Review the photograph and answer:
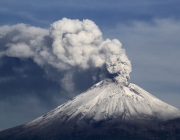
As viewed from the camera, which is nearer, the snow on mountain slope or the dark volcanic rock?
the dark volcanic rock

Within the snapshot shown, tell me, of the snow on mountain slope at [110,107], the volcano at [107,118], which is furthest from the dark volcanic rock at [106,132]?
the snow on mountain slope at [110,107]

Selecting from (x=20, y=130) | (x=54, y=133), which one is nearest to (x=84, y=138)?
(x=54, y=133)

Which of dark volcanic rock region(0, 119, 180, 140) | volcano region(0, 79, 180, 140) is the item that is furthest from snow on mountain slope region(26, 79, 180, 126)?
dark volcanic rock region(0, 119, 180, 140)

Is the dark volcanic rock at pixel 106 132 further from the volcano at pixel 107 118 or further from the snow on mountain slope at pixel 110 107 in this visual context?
the snow on mountain slope at pixel 110 107

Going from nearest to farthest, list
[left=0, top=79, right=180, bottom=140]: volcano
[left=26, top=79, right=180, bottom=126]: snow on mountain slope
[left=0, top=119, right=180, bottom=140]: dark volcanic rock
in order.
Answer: [left=0, top=119, right=180, bottom=140]: dark volcanic rock < [left=0, top=79, right=180, bottom=140]: volcano < [left=26, top=79, right=180, bottom=126]: snow on mountain slope

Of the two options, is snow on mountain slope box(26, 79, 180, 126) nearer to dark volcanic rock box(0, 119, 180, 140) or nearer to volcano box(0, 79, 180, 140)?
volcano box(0, 79, 180, 140)

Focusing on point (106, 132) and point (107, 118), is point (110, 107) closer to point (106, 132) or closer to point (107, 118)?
point (107, 118)

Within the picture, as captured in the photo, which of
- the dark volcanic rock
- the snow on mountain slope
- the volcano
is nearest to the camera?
the dark volcanic rock

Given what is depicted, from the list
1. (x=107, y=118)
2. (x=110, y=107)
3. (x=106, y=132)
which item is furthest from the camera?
(x=110, y=107)

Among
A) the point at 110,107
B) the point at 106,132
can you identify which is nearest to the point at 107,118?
the point at 110,107
